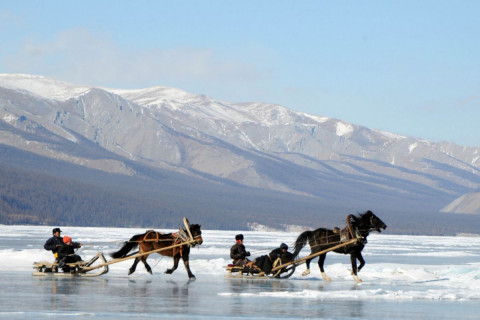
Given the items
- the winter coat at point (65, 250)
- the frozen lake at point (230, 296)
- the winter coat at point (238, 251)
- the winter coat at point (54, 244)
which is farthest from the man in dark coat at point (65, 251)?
the winter coat at point (238, 251)

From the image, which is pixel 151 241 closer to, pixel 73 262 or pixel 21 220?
pixel 73 262

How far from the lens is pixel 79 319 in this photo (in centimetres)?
1577

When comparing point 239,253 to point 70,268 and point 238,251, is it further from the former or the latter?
point 70,268

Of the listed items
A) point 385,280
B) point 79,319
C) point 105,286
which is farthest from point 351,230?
point 79,319

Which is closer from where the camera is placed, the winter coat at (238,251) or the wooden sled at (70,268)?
the wooden sled at (70,268)

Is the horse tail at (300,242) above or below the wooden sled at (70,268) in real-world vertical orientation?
above

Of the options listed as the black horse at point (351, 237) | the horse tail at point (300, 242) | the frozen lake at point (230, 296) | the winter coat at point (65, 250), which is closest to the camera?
the frozen lake at point (230, 296)

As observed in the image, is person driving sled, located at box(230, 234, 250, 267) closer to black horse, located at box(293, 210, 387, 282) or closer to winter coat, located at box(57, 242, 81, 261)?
black horse, located at box(293, 210, 387, 282)

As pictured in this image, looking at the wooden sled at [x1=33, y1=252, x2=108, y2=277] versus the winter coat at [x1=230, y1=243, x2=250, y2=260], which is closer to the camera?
the wooden sled at [x1=33, y1=252, x2=108, y2=277]

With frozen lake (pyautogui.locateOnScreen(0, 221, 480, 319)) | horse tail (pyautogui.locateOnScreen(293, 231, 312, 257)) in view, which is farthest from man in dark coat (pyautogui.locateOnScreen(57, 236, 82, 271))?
horse tail (pyautogui.locateOnScreen(293, 231, 312, 257))

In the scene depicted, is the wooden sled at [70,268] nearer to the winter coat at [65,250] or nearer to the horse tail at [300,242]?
the winter coat at [65,250]

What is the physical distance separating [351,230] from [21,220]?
6590 inches

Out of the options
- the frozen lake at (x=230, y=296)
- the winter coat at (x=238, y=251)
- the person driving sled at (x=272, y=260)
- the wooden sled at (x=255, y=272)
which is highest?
the winter coat at (x=238, y=251)

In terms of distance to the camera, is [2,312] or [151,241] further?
[151,241]
